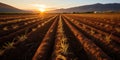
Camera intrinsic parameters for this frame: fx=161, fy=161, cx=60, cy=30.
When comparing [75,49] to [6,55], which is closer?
[6,55]

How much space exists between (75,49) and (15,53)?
3.07m

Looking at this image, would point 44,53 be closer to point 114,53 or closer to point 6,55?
point 6,55

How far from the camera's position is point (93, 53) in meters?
7.44

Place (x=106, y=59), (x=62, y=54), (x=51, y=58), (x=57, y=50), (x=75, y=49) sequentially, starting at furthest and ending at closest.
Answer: (x=75, y=49) < (x=57, y=50) < (x=62, y=54) < (x=51, y=58) < (x=106, y=59)

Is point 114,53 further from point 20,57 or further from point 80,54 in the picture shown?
point 20,57

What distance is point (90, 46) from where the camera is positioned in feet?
28.1

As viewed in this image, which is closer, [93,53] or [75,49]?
[93,53]

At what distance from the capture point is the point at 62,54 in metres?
7.35

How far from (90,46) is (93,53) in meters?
1.16

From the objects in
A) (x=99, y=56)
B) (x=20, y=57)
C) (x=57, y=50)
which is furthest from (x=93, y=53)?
(x=20, y=57)

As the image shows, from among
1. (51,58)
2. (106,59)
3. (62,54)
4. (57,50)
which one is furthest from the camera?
(57,50)

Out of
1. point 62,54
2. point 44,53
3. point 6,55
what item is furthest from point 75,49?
point 6,55

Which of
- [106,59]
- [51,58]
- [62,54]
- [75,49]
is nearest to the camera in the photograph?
[106,59]

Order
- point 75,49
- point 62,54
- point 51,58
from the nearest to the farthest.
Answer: point 51,58 → point 62,54 → point 75,49
